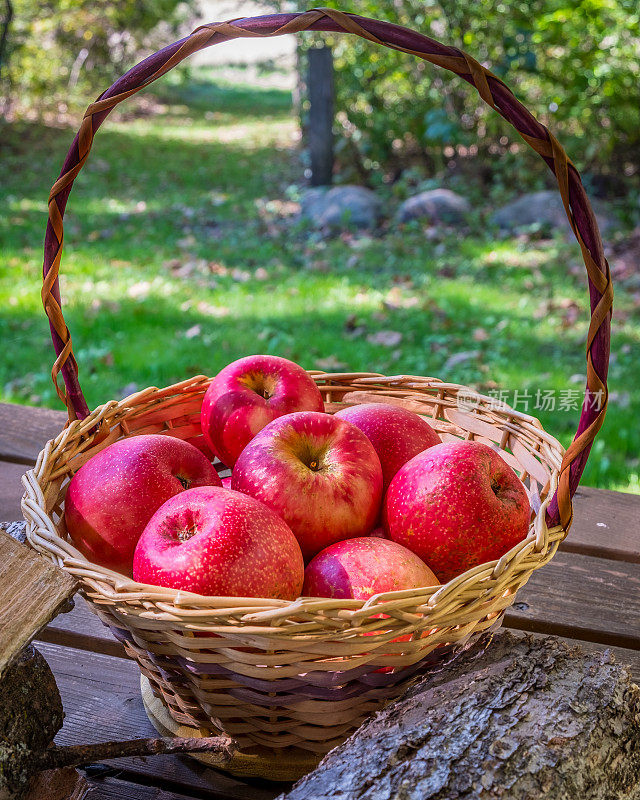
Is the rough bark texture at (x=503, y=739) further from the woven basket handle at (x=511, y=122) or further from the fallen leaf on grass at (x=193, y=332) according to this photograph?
the fallen leaf on grass at (x=193, y=332)

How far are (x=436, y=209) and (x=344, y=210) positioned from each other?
2.16ft

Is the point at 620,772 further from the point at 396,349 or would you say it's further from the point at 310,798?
the point at 396,349

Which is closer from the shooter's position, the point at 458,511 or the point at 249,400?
the point at 458,511

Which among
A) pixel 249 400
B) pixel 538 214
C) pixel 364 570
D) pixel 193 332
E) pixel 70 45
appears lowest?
pixel 193 332

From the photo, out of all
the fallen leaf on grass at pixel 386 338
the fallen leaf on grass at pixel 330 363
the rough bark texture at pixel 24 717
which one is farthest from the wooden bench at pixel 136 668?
the fallen leaf on grass at pixel 386 338

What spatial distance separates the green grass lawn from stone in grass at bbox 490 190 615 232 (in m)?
0.18

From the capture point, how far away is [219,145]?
9.05 m

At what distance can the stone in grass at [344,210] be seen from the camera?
5.59m

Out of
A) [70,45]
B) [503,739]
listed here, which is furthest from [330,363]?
[70,45]

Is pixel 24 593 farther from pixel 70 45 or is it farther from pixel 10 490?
pixel 70 45

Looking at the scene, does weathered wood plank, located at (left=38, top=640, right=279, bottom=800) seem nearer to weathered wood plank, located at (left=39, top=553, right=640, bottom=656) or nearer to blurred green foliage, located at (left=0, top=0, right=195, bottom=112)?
weathered wood plank, located at (left=39, top=553, right=640, bottom=656)

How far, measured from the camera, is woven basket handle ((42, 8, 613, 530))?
3.79 ft

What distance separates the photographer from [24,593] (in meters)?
0.96

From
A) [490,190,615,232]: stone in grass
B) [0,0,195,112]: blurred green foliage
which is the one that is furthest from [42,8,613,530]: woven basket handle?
[0,0,195,112]: blurred green foliage
